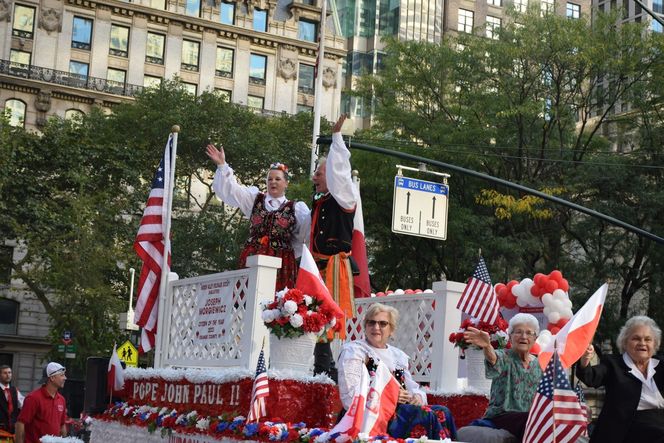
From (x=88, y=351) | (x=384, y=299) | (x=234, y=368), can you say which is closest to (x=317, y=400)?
(x=234, y=368)

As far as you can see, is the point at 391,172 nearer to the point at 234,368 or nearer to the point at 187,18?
the point at 234,368

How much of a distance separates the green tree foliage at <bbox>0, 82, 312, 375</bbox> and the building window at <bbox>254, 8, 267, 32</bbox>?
1580 centimetres

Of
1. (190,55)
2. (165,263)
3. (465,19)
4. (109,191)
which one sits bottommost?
(165,263)

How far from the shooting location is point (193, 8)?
2736 inches

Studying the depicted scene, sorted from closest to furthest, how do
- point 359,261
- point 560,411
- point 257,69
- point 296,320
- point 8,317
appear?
point 560,411
point 296,320
point 359,261
point 8,317
point 257,69

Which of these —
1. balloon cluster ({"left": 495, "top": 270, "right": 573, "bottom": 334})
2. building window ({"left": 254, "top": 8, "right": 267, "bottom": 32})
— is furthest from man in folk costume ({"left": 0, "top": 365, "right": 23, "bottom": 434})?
building window ({"left": 254, "top": 8, "right": 267, "bottom": 32})

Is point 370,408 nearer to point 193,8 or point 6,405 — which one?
point 6,405

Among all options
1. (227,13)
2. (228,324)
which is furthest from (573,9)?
(228,324)

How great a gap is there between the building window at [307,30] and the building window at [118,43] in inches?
488

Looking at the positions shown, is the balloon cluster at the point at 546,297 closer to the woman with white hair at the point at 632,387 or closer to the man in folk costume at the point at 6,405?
the woman with white hair at the point at 632,387

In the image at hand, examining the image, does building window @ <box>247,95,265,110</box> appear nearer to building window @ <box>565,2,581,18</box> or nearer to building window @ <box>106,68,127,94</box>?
building window @ <box>106,68,127,94</box>

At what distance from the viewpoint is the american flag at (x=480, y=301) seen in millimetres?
12461

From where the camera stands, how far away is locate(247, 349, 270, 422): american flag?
10547 millimetres

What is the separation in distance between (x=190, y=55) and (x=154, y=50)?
2.33 m
